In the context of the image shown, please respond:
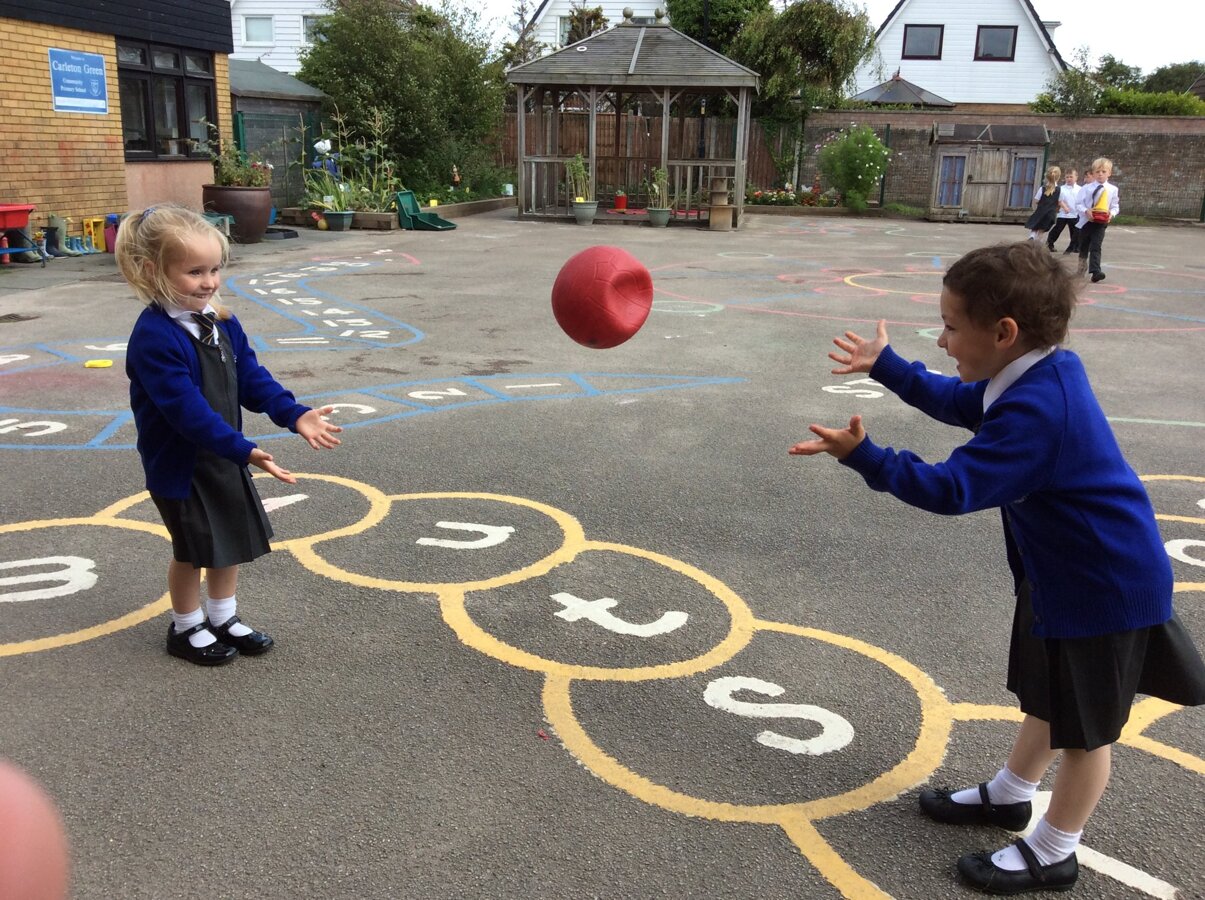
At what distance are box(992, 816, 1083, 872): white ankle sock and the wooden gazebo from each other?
19.5 meters

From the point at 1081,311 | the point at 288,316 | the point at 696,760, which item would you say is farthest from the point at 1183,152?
the point at 696,760

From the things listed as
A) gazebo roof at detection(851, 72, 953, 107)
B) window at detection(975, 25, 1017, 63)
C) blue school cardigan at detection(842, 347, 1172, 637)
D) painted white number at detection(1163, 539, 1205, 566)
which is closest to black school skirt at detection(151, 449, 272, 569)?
blue school cardigan at detection(842, 347, 1172, 637)

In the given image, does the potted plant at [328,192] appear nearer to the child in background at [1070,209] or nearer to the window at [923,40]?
the child in background at [1070,209]

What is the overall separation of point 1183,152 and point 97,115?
82.6ft

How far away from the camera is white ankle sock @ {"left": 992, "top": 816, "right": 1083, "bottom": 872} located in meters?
2.41

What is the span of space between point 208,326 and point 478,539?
165 centimetres

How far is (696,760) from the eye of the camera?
9.56ft

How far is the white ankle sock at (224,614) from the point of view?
349 cm

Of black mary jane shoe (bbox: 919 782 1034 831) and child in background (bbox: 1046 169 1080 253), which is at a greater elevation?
child in background (bbox: 1046 169 1080 253)

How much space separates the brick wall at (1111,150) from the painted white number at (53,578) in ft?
82.4

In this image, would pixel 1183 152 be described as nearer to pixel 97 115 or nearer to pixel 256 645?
pixel 97 115

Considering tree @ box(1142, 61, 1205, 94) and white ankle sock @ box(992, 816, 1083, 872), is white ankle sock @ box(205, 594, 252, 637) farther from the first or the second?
tree @ box(1142, 61, 1205, 94)

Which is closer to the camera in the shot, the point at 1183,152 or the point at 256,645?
the point at 256,645

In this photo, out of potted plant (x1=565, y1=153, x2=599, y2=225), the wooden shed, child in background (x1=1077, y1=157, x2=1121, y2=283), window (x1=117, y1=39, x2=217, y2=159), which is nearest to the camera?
child in background (x1=1077, y1=157, x2=1121, y2=283)
